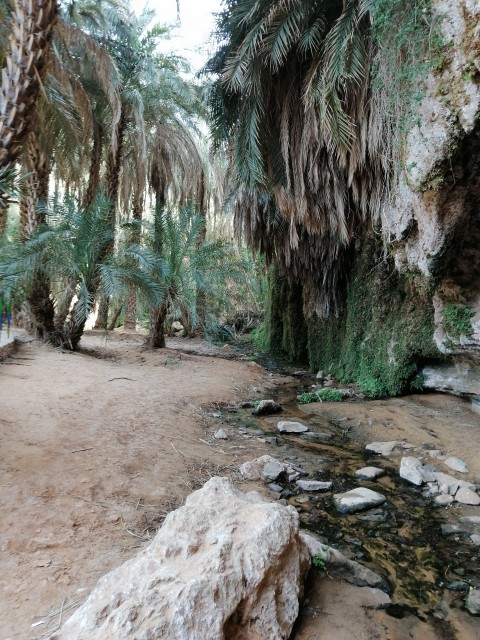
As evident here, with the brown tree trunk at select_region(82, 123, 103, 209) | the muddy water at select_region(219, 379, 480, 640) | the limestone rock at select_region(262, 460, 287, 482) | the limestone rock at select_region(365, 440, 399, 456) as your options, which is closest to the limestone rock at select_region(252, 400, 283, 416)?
the muddy water at select_region(219, 379, 480, 640)

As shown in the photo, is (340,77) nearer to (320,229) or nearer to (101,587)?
(320,229)

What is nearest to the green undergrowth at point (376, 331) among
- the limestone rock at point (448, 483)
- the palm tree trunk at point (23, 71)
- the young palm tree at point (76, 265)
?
the limestone rock at point (448, 483)

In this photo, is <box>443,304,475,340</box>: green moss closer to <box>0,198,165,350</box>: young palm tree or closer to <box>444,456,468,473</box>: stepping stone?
<box>444,456,468,473</box>: stepping stone

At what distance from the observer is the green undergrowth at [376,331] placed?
19.8ft

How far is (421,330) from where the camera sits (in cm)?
596

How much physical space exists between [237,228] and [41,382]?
527 cm

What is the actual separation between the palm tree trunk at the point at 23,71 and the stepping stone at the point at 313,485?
3519 mm

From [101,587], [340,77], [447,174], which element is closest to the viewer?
[101,587]

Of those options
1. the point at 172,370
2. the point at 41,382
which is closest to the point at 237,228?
the point at 172,370

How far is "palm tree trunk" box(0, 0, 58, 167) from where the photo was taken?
10.1 ft

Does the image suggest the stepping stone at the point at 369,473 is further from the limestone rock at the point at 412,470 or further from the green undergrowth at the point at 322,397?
the green undergrowth at the point at 322,397

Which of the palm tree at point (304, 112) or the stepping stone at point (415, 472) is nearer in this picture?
the stepping stone at point (415, 472)

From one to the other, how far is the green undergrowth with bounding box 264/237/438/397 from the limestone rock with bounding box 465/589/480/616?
3540 millimetres

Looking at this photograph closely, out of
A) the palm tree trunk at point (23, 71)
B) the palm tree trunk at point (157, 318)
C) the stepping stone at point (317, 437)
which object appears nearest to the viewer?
the palm tree trunk at point (23, 71)
